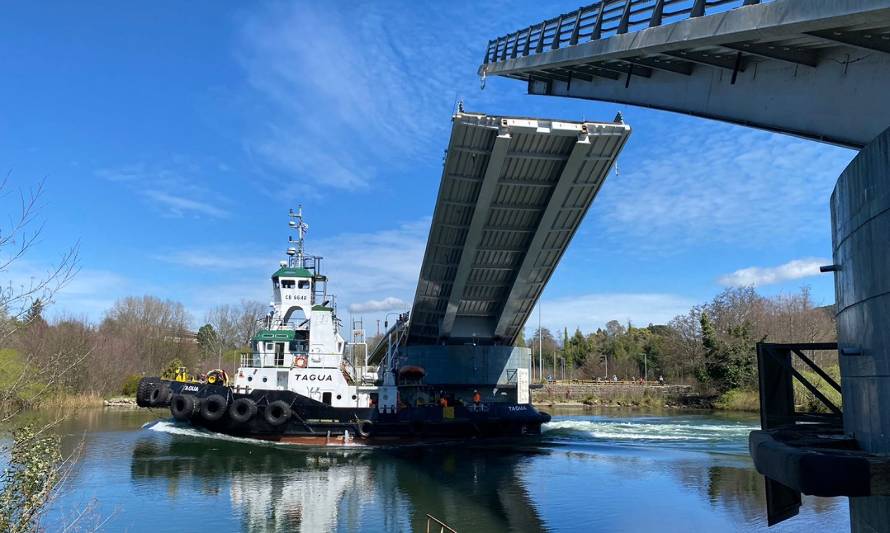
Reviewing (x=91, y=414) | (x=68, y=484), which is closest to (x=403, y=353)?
(x=68, y=484)

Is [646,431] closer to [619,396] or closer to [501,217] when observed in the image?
[501,217]

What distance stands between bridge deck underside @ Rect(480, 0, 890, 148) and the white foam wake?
39.1 ft

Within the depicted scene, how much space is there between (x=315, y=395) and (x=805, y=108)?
14.4 meters

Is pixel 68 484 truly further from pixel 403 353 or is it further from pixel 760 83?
pixel 760 83

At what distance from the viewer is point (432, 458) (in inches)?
649

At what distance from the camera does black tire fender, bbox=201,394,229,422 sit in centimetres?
1714

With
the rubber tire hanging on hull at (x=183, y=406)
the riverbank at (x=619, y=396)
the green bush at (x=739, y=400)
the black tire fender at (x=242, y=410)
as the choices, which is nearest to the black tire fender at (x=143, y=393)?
the rubber tire hanging on hull at (x=183, y=406)

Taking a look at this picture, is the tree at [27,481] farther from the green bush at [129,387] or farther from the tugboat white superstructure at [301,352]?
the green bush at [129,387]

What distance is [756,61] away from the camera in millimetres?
8953

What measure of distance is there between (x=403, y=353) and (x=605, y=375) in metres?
35.9

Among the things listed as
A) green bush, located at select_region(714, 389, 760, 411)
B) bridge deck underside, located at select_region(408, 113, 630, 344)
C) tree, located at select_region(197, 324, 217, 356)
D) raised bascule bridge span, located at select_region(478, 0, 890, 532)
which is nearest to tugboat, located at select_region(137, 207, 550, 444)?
bridge deck underside, located at select_region(408, 113, 630, 344)

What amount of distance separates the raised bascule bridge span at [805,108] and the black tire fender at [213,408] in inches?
453

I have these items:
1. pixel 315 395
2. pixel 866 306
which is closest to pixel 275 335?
pixel 315 395

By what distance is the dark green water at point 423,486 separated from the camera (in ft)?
33.0
